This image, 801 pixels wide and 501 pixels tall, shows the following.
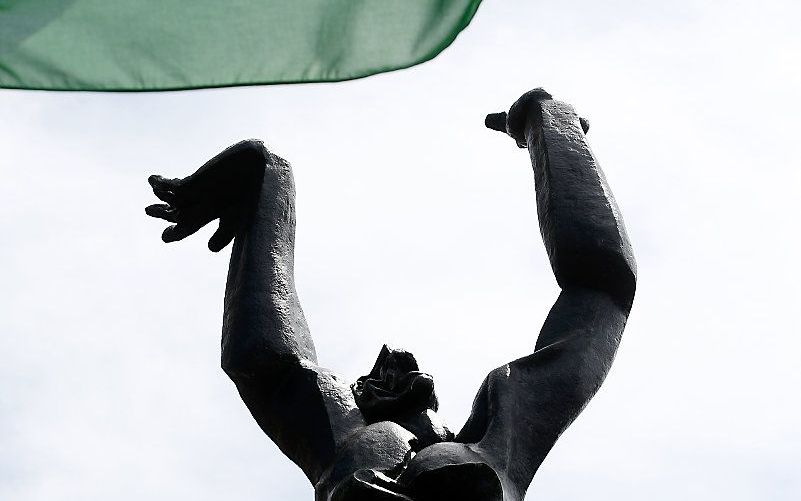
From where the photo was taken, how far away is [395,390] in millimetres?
6902

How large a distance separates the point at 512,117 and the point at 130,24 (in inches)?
78.1

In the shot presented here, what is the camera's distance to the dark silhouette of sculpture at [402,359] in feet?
20.5

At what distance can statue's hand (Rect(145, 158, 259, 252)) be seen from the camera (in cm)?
766

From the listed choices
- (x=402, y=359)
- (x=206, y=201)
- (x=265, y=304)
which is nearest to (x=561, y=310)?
(x=402, y=359)

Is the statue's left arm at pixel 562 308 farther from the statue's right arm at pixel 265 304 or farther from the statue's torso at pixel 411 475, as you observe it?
the statue's right arm at pixel 265 304

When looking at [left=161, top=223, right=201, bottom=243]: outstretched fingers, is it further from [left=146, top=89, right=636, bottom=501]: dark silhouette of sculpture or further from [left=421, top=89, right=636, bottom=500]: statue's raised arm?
[left=421, top=89, right=636, bottom=500]: statue's raised arm

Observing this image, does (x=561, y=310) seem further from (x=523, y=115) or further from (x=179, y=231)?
(x=179, y=231)

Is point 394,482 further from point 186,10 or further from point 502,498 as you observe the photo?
point 186,10

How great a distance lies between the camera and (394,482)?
236 inches

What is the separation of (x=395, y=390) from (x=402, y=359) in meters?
0.19

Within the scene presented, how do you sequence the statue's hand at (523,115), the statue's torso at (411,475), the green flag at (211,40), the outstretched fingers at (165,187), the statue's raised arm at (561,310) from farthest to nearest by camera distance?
the statue's hand at (523,115), the outstretched fingers at (165,187), the green flag at (211,40), the statue's raised arm at (561,310), the statue's torso at (411,475)

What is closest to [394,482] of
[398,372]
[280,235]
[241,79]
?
[398,372]

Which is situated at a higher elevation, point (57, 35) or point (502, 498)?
point (57, 35)

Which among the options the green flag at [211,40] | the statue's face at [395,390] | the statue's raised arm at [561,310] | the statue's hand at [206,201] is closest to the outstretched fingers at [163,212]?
the statue's hand at [206,201]
